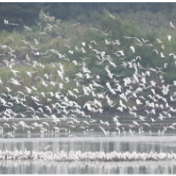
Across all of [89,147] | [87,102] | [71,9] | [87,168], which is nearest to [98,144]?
[89,147]

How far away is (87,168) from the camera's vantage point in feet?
91.1

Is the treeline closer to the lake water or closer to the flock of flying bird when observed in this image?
the flock of flying bird

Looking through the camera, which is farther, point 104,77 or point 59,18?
point 59,18

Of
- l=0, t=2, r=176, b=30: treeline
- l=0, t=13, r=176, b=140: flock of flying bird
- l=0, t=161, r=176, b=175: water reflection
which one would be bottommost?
l=0, t=161, r=176, b=175: water reflection

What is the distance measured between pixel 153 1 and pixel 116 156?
2852 inches

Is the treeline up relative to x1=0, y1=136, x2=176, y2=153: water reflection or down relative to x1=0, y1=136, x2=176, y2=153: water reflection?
up

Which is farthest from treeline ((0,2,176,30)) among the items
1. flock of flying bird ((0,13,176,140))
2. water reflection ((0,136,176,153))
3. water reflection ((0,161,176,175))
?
water reflection ((0,161,176,175))

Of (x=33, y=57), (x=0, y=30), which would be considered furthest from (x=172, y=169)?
(x=0, y=30)

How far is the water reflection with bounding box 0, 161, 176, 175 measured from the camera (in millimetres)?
26938

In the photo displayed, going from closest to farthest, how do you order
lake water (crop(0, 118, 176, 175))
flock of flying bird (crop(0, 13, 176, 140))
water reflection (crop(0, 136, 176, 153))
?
lake water (crop(0, 118, 176, 175)) → water reflection (crop(0, 136, 176, 153)) → flock of flying bird (crop(0, 13, 176, 140))

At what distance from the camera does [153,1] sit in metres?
99.2

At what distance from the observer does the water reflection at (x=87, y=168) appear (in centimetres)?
2694

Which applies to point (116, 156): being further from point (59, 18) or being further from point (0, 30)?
point (59, 18)

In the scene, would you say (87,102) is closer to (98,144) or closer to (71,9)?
(98,144)
